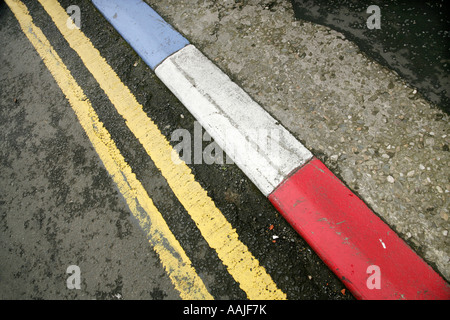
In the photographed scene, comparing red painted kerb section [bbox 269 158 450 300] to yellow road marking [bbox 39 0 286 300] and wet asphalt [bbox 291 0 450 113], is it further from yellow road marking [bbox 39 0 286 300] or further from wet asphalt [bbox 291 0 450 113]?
wet asphalt [bbox 291 0 450 113]

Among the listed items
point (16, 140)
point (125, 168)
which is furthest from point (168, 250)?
point (16, 140)

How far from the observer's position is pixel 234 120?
189 cm

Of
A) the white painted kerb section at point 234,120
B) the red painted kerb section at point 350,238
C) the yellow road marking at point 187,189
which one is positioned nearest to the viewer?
the red painted kerb section at point 350,238

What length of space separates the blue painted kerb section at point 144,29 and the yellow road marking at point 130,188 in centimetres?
73

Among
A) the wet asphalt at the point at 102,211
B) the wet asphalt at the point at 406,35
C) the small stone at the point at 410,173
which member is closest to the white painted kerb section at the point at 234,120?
the wet asphalt at the point at 102,211

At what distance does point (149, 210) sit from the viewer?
177cm

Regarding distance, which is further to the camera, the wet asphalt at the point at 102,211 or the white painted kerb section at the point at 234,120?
the white painted kerb section at the point at 234,120

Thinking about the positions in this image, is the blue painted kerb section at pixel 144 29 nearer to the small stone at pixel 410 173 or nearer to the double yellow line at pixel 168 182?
the double yellow line at pixel 168 182

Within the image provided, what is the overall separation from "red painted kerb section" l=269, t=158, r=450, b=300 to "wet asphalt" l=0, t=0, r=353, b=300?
94 mm

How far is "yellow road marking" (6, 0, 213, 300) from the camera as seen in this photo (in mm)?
1546

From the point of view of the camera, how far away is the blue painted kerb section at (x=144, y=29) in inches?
90.0

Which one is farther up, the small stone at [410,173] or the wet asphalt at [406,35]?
the wet asphalt at [406,35]

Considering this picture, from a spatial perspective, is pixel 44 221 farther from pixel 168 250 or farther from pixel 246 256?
pixel 246 256

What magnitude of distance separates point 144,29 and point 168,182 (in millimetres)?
1696
